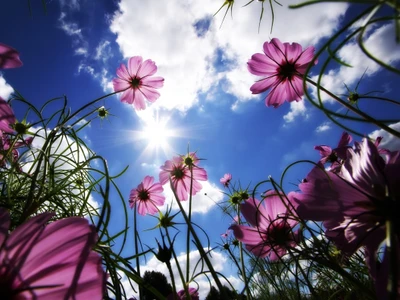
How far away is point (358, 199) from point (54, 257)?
0.26 metres

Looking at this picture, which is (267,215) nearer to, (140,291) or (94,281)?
(140,291)

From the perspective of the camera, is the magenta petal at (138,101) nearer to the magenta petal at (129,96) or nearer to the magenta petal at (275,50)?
the magenta petal at (129,96)

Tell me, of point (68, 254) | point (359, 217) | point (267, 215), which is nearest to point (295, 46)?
point (267, 215)

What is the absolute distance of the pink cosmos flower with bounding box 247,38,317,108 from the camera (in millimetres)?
805

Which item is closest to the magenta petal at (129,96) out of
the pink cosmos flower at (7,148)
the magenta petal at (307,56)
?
the pink cosmos flower at (7,148)

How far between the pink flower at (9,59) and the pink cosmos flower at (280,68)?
0.58 meters

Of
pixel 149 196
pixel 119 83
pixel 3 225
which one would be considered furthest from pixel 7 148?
pixel 3 225

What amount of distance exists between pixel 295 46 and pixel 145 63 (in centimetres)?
67

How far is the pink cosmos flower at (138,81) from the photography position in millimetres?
1273

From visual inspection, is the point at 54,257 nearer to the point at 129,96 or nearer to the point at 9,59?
the point at 9,59

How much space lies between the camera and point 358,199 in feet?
1.00

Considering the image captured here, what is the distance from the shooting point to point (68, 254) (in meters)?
0.20

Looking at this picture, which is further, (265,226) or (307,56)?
(307,56)

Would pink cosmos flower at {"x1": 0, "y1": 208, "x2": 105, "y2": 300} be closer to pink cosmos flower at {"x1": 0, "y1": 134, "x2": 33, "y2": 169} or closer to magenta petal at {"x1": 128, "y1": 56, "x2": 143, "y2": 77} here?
pink cosmos flower at {"x1": 0, "y1": 134, "x2": 33, "y2": 169}
